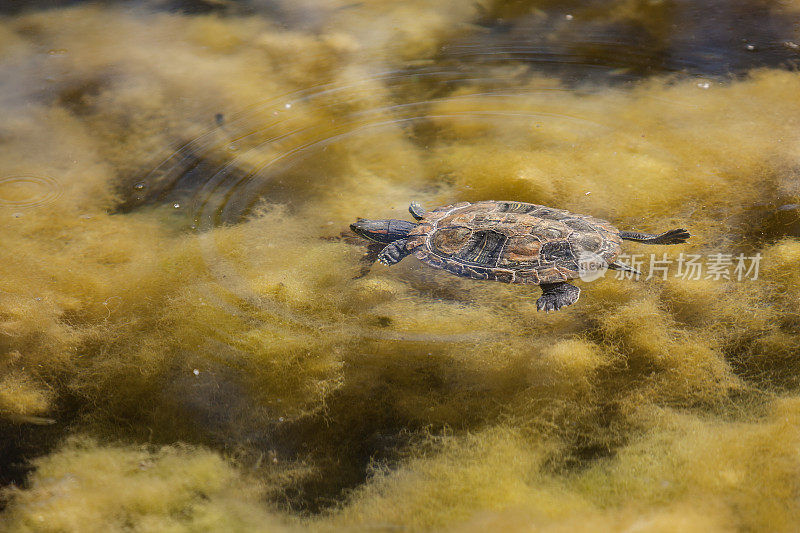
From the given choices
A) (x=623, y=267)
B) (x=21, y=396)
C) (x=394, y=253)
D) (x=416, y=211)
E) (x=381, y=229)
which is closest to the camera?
(x=21, y=396)

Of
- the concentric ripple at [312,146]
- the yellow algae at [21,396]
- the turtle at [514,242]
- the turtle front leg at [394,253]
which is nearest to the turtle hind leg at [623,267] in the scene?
the turtle at [514,242]

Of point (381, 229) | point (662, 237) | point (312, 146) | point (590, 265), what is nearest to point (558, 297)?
point (590, 265)

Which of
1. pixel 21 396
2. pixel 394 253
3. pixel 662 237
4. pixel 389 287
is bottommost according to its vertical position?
pixel 21 396

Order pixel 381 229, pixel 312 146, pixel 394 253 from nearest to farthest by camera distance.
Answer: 1. pixel 394 253
2. pixel 381 229
3. pixel 312 146

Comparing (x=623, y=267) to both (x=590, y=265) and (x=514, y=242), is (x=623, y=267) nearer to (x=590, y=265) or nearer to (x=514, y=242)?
(x=590, y=265)

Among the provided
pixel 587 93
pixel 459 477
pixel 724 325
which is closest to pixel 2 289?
pixel 459 477

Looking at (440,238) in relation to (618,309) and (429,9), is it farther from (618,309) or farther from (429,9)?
(429,9)

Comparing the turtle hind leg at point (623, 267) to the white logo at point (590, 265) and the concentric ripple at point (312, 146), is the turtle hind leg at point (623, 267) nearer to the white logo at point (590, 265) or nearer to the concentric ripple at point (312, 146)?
the white logo at point (590, 265)
